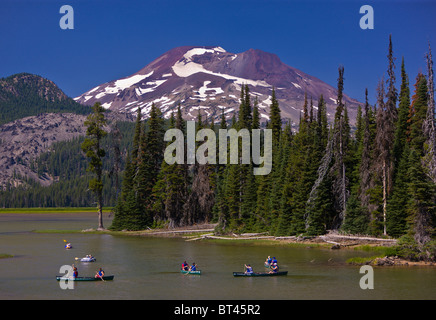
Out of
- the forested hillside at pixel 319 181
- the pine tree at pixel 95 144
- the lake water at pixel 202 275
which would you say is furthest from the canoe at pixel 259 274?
the pine tree at pixel 95 144

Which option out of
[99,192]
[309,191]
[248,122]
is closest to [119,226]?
[99,192]

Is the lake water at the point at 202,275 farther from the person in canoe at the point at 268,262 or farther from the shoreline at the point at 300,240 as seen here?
the shoreline at the point at 300,240

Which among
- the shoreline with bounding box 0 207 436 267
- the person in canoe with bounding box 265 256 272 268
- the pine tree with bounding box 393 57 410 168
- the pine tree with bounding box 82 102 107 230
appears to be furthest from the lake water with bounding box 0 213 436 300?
the pine tree with bounding box 82 102 107 230

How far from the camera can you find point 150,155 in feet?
315

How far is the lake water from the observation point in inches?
1506

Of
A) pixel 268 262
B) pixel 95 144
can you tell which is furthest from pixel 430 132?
pixel 95 144

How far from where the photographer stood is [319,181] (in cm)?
7112

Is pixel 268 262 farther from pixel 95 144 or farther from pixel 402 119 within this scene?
pixel 95 144

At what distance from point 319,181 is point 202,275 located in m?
29.8

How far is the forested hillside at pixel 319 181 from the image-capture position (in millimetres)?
61500

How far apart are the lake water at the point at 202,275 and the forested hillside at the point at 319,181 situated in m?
7.28

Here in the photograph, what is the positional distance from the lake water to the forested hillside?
23.9 ft
